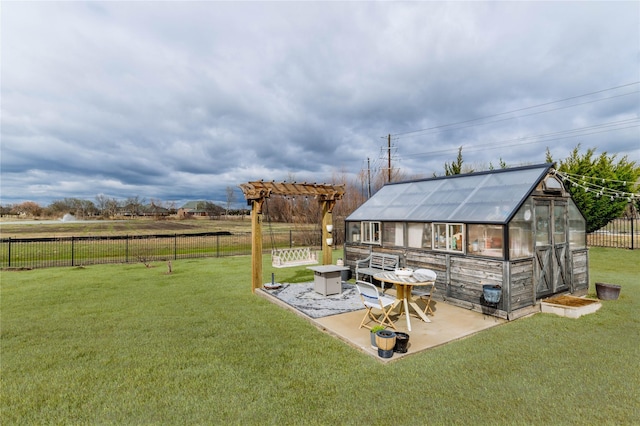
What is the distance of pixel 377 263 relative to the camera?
31.1 ft

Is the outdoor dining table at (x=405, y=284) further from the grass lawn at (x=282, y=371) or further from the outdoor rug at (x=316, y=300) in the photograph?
the outdoor rug at (x=316, y=300)

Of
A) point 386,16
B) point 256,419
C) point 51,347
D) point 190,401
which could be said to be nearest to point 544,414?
point 256,419

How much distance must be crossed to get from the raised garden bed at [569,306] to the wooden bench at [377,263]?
366 cm

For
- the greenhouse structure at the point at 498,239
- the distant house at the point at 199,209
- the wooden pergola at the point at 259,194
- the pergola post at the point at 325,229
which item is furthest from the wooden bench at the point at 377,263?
the distant house at the point at 199,209

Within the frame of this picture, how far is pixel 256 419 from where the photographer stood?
3.15 meters

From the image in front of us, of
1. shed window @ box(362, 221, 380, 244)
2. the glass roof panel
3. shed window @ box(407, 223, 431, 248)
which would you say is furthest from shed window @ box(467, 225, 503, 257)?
shed window @ box(362, 221, 380, 244)

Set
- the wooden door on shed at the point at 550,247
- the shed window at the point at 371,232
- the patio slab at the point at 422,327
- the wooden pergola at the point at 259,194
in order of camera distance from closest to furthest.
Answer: the patio slab at the point at 422,327, the wooden door on shed at the point at 550,247, the wooden pergola at the point at 259,194, the shed window at the point at 371,232

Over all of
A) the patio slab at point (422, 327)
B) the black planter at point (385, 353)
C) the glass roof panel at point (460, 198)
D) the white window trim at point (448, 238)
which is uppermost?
the glass roof panel at point (460, 198)

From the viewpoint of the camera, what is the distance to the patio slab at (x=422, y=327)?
5052mm

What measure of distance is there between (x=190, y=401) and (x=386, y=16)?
932cm

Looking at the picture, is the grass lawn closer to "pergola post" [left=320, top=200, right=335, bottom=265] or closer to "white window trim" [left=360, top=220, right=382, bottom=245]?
"pergola post" [left=320, top=200, right=335, bottom=265]

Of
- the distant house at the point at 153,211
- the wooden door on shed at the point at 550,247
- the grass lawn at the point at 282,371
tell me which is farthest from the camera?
the distant house at the point at 153,211

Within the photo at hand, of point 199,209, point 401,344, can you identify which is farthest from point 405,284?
point 199,209

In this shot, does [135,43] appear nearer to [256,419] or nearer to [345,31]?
[345,31]
